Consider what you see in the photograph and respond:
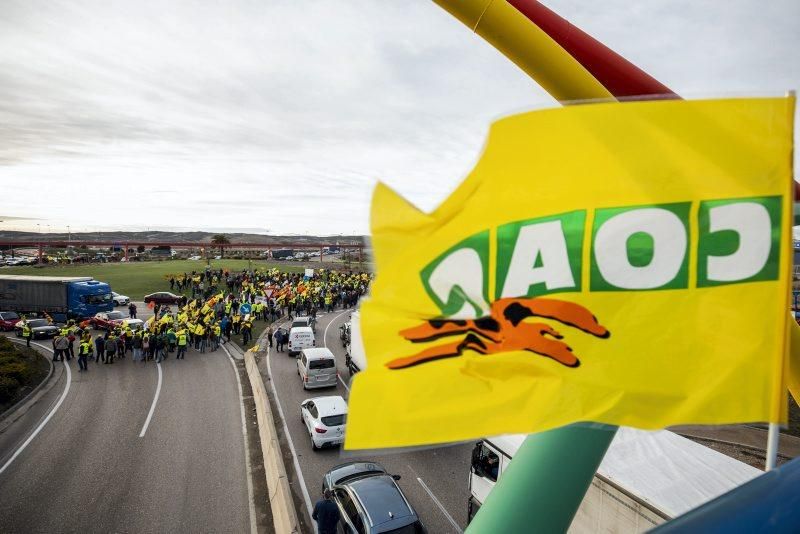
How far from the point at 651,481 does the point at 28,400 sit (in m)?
20.1

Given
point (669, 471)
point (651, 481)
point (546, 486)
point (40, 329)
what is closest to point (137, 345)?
point (40, 329)

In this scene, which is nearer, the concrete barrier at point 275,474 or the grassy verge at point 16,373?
the concrete barrier at point 275,474

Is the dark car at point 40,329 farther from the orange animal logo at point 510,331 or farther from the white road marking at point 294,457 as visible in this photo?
the orange animal logo at point 510,331

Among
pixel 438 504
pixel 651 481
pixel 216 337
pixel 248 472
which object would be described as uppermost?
pixel 651 481

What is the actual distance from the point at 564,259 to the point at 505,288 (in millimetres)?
400

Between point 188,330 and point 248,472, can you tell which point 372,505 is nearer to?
point 248,472

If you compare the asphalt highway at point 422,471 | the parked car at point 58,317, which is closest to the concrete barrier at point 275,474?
the asphalt highway at point 422,471

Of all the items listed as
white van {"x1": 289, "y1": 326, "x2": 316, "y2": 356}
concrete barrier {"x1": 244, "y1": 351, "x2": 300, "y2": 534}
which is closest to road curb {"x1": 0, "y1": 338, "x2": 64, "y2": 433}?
concrete barrier {"x1": 244, "y1": 351, "x2": 300, "y2": 534}

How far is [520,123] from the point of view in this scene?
109 inches

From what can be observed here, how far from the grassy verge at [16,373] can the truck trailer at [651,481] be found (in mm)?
18716

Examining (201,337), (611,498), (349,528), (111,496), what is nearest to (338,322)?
(201,337)

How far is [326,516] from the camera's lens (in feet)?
26.6

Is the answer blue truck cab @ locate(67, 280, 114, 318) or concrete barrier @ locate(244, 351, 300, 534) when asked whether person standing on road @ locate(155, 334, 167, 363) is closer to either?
concrete barrier @ locate(244, 351, 300, 534)

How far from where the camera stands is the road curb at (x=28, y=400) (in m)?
14.5
